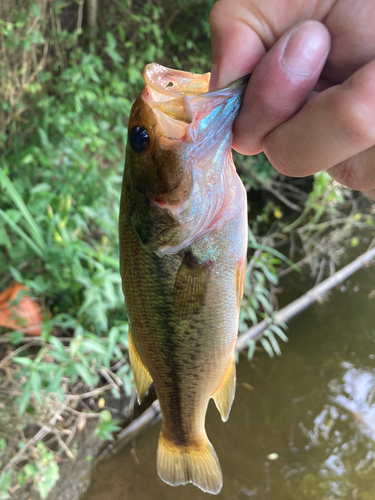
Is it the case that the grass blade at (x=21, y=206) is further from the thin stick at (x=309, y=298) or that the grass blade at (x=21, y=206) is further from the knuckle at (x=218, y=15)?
the thin stick at (x=309, y=298)

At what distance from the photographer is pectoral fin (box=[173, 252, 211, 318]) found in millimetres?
808

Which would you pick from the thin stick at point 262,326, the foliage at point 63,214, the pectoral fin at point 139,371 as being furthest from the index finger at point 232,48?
the thin stick at point 262,326

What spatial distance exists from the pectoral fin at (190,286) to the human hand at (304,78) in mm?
313

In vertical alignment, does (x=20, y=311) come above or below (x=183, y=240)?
below

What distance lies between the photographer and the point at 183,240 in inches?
30.0

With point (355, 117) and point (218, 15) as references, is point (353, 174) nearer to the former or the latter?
point (355, 117)

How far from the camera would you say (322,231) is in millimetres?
3904

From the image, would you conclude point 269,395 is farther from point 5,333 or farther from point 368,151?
point 368,151

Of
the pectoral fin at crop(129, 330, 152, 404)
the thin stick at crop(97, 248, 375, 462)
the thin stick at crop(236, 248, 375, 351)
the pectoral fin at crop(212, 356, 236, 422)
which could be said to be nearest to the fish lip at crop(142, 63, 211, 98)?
the pectoral fin at crop(129, 330, 152, 404)

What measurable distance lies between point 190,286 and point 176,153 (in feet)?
1.09

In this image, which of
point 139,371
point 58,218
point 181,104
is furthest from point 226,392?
point 58,218

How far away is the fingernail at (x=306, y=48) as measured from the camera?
1.78 ft

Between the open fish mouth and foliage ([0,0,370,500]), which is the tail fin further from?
the open fish mouth

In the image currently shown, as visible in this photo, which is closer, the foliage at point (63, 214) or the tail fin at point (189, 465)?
the tail fin at point (189, 465)
